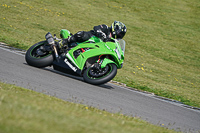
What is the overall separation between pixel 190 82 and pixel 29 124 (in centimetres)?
1316

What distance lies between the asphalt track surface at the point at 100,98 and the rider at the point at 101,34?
1.13m

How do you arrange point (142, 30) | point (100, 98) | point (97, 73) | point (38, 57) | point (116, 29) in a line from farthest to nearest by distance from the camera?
point (142, 30), point (116, 29), point (38, 57), point (97, 73), point (100, 98)

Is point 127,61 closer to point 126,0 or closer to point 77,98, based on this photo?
point 77,98

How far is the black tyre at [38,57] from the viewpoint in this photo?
7.84 m

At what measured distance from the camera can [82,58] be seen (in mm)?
7910

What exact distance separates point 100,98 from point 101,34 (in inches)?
94.1

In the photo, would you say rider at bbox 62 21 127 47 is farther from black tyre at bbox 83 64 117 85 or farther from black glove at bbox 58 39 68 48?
black tyre at bbox 83 64 117 85

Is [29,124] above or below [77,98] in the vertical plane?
above

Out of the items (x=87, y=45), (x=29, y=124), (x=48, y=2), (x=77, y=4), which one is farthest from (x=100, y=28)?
(x=77, y=4)

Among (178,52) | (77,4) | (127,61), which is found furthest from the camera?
(77,4)

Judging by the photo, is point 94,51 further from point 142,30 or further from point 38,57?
point 142,30

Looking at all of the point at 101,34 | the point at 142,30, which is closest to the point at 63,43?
the point at 101,34

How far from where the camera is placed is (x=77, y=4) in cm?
2678

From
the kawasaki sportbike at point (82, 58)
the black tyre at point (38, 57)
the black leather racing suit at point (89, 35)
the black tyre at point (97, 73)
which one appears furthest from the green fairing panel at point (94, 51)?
the black tyre at point (38, 57)
